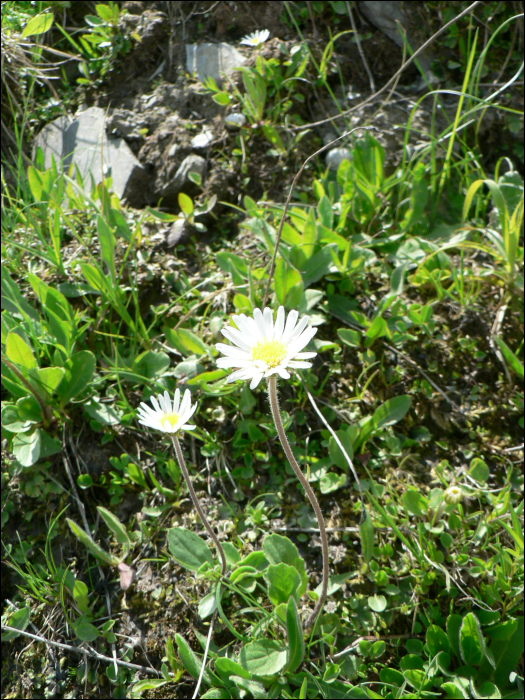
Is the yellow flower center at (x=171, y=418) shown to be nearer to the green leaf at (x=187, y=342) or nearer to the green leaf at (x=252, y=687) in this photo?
the green leaf at (x=187, y=342)

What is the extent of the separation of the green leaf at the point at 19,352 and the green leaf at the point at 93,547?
600 millimetres

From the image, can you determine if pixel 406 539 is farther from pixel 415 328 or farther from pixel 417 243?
pixel 417 243

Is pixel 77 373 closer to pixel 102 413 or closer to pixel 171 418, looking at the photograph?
pixel 102 413

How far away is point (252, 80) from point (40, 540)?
2446 mm

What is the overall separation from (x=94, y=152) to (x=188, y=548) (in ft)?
7.15

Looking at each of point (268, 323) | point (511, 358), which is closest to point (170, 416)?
point (268, 323)

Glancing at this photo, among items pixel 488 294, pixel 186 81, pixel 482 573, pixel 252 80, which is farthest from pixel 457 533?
pixel 186 81

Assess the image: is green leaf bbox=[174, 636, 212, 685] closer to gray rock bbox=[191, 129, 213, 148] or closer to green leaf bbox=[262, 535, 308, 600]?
green leaf bbox=[262, 535, 308, 600]

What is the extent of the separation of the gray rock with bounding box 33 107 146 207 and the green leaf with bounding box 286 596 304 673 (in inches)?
84.8

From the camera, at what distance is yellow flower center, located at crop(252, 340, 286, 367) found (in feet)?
4.43

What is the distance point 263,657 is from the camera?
149 centimetres

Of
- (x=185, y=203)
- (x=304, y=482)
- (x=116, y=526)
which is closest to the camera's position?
(x=304, y=482)

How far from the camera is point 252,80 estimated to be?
2.79 meters

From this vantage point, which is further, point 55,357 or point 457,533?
point 55,357
